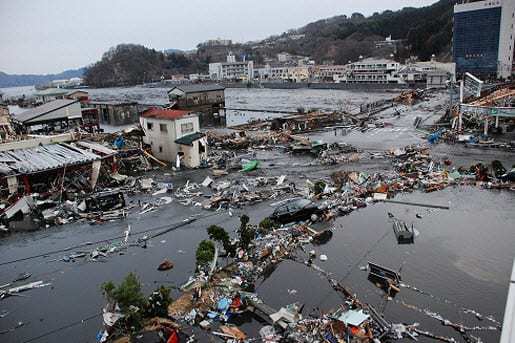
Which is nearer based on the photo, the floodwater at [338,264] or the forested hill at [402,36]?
the floodwater at [338,264]

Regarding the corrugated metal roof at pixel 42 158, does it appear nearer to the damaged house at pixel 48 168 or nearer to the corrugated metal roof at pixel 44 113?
the damaged house at pixel 48 168

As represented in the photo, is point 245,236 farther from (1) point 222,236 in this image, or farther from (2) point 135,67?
(2) point 135,67

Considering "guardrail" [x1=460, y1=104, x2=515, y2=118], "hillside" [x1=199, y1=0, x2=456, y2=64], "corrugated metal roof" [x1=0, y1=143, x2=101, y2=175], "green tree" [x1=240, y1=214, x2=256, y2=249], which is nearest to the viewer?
"green tree" [x1=240, y1=214, x2=256, y2=249]

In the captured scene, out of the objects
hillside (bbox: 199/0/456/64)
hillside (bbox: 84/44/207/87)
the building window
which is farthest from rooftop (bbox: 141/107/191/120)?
hillside (bbox: 84/44/207/87)

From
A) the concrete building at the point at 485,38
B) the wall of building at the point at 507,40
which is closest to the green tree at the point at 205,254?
the concrete building at the point at 485,38

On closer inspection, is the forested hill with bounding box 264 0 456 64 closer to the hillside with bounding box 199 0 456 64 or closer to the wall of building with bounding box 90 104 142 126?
the hillside with bounding box 199 0 456 64

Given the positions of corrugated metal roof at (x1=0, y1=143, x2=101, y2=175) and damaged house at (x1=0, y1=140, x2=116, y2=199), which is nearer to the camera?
damaged house at (x1=0, y1=140, x2=116, y2=199)
